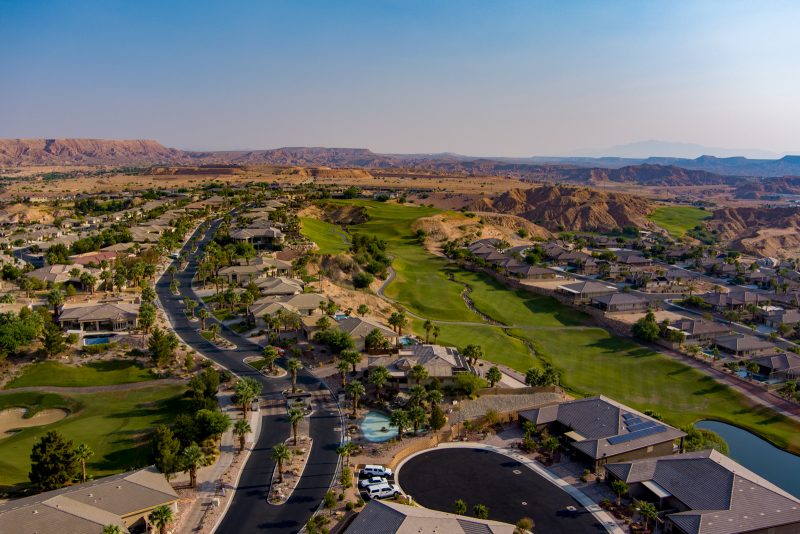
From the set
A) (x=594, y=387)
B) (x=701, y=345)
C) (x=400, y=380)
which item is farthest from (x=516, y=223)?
(x=400, y=380)

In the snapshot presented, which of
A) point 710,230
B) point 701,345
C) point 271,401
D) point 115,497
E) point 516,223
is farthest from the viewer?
point 710,230

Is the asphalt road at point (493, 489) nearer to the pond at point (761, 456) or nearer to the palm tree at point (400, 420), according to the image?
the palm tree at point (400, 420)

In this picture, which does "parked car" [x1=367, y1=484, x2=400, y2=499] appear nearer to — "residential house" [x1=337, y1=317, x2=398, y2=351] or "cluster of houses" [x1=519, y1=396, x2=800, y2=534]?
"cluster of houses" [x1=519, y1=396, x2=800, y2=534]

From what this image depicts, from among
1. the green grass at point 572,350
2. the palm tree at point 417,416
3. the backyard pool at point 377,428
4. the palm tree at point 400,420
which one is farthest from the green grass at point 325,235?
the palm tree at point 400,420

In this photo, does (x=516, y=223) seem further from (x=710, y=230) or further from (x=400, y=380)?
(x=400, y=380)

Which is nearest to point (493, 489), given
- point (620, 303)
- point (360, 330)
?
point (360, 330)

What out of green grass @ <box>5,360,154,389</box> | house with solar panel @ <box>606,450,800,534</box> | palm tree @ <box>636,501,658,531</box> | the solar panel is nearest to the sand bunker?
green grass @ <box>5,360,154,389</box>

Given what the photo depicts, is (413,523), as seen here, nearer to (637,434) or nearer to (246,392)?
(246,392)
